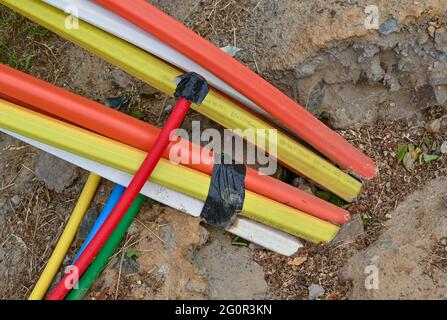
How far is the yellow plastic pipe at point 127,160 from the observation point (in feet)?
7.00

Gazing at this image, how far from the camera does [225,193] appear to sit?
2291 mm

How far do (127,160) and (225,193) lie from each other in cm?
41

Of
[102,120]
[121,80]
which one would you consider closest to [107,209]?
[102,120]

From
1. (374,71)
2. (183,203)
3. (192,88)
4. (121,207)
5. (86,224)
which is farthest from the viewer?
(374,71)

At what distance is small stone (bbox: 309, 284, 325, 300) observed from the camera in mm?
2346

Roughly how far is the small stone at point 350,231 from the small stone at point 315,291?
21 centimetres

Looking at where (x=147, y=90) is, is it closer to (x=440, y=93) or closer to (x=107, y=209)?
(x=107, y=209)

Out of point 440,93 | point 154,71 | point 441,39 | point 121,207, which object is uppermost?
point 441,39

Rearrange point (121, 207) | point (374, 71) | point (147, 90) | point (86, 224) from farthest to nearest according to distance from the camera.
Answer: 1. point (147, 90)
2. point (374, 71)
3. point (86, 224)
4. point (121, 207)

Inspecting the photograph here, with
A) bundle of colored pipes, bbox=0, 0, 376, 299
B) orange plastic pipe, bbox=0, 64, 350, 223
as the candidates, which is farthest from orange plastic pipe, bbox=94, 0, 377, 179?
orange plastic pipe, bbox=0, 64, 350, 223

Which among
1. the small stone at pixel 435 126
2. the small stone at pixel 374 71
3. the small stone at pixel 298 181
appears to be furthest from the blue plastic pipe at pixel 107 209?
the small stone at pixel 435 126

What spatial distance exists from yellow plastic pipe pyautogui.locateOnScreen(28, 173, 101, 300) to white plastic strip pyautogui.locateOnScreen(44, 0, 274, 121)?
593 mm
